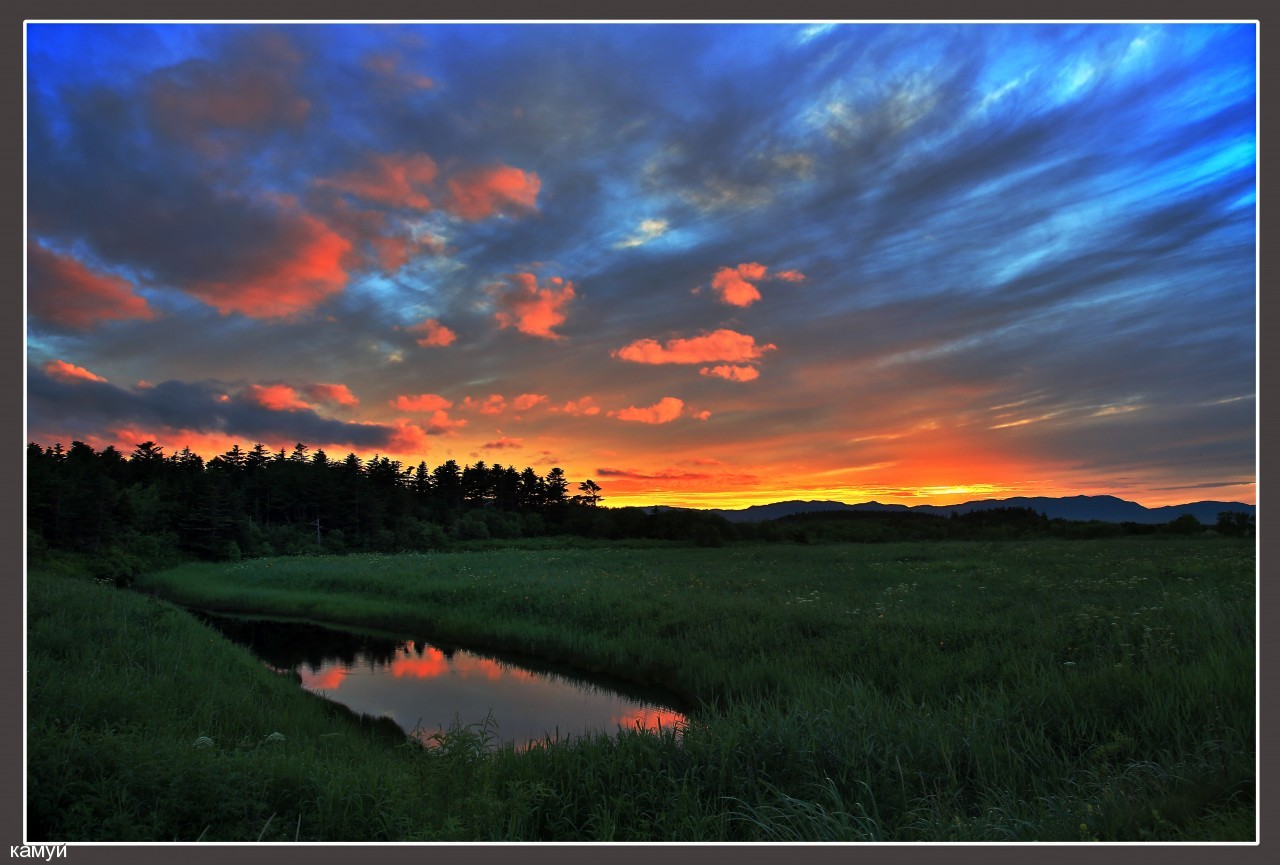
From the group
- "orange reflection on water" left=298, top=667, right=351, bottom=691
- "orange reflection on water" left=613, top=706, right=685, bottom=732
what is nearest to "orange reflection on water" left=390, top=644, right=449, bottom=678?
"orange reflection on water" left=298, top=667, right=351, bottom=691

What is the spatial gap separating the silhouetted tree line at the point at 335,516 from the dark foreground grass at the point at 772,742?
13.1ft

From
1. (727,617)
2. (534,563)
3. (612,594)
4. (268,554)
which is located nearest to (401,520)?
(268,554)

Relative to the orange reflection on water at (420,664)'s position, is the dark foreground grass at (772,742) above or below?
above

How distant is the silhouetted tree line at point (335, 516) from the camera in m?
26.0

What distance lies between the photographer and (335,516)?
58.1 m

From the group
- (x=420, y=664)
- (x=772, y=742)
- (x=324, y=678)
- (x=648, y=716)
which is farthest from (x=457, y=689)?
(x=772, y=742)

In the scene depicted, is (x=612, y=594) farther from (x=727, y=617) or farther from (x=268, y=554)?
(x=268, y=554)

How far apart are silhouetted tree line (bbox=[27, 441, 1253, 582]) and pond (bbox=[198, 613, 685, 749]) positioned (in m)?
8.12

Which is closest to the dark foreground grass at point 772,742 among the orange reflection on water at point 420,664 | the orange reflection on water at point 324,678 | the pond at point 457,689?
the pond at point 457,689

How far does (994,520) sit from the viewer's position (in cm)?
4647

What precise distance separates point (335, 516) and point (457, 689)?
50.0 m

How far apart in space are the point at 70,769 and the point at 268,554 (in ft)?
163

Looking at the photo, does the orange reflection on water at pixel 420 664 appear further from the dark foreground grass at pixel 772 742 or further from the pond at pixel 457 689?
the dark foreground grass at pixel 772 742

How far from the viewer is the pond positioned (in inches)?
461
